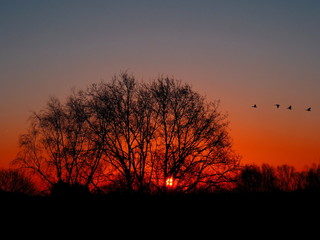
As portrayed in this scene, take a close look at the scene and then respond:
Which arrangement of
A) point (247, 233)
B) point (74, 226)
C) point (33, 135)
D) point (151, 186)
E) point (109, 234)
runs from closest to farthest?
point (247, 233) → point (109, 234) → point (74, 226) → point (151, 186) → point (33, 135)

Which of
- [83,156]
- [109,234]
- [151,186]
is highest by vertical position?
[83,156]

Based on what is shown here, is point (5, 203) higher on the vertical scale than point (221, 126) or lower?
lower

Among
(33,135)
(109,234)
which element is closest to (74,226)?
(109,234)

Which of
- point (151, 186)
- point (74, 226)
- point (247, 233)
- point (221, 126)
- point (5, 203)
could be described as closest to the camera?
point (247, 233)

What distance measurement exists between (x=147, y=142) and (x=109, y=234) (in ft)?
53.5

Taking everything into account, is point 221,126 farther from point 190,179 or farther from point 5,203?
point 5,203

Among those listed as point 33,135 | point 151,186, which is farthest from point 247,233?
point 33,135

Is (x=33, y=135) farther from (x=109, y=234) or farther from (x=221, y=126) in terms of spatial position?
(x=109, y=234)

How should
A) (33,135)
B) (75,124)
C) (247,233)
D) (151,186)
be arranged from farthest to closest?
(33,135)
(75,124)
(151,186)
(247,233)

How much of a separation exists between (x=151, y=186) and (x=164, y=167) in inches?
71.5

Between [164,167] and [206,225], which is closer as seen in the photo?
[206,225]

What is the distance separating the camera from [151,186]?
28.3 m

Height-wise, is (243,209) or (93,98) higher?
(93,98)

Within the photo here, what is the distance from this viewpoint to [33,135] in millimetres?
37344
